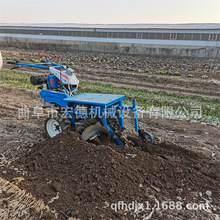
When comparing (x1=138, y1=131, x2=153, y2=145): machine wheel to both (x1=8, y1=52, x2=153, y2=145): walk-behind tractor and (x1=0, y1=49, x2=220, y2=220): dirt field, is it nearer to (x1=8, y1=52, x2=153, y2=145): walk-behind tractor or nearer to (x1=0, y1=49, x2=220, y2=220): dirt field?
(x1=8, y1=52, x2=153, y2=145): walk-behind tractor

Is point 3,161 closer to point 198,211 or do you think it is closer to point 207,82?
point 198,211

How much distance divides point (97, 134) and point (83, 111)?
1.72 feet

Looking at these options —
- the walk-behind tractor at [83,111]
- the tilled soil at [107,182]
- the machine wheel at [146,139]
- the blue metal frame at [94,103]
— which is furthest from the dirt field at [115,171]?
the blue metal frame at [94,103]

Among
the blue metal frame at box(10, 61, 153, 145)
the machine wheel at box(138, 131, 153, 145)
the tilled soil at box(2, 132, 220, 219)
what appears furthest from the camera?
the machine wheel at box(138, 131, 153, 145)

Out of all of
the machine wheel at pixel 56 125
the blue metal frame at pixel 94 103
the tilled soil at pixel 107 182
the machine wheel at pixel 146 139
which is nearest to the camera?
the tilled soil at pixel 107 182

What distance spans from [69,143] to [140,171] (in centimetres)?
136

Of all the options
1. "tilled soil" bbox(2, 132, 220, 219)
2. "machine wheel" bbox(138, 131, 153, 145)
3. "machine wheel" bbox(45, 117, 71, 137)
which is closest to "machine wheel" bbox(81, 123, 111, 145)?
"tilled soil" bbox(2, 132, 220, 219)

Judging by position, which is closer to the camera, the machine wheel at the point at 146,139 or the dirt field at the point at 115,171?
the dirt field at the point at 115,171

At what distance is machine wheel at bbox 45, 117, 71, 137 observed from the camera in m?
4.76

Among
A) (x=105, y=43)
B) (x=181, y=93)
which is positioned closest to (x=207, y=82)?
(x=181, y=93)

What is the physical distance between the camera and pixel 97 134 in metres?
4.46

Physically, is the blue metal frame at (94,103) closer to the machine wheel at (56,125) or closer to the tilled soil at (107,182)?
the machine wheel at (56,125)

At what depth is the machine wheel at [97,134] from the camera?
430 cm

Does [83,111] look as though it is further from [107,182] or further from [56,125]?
[107,182]
